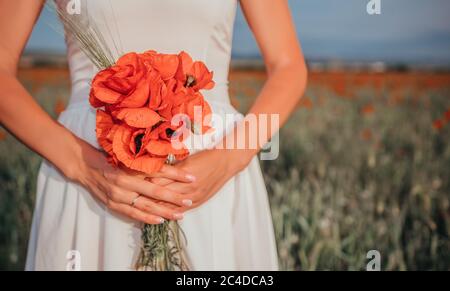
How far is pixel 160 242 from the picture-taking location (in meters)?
1.03

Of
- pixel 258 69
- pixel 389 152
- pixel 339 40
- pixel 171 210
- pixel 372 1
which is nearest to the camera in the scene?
pixel 171 210

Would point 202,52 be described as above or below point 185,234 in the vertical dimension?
above

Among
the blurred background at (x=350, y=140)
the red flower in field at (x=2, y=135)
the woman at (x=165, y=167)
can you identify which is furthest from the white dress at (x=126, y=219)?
the red flower in field at (x=2, y=135)

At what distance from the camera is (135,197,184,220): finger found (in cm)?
97

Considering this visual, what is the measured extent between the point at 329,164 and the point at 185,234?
114 centimetres

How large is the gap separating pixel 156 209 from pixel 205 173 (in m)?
0.10

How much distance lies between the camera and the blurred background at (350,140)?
1.70m

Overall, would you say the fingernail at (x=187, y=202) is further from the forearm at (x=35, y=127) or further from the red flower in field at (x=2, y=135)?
the red flower in field at (x=2, y=135)

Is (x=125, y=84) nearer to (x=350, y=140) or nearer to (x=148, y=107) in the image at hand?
(x=148, y=107)

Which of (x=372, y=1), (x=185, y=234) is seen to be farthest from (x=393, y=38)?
(x=185, y=234)

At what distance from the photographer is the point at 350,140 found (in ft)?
7.04

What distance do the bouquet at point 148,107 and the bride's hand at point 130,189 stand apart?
4 cm
